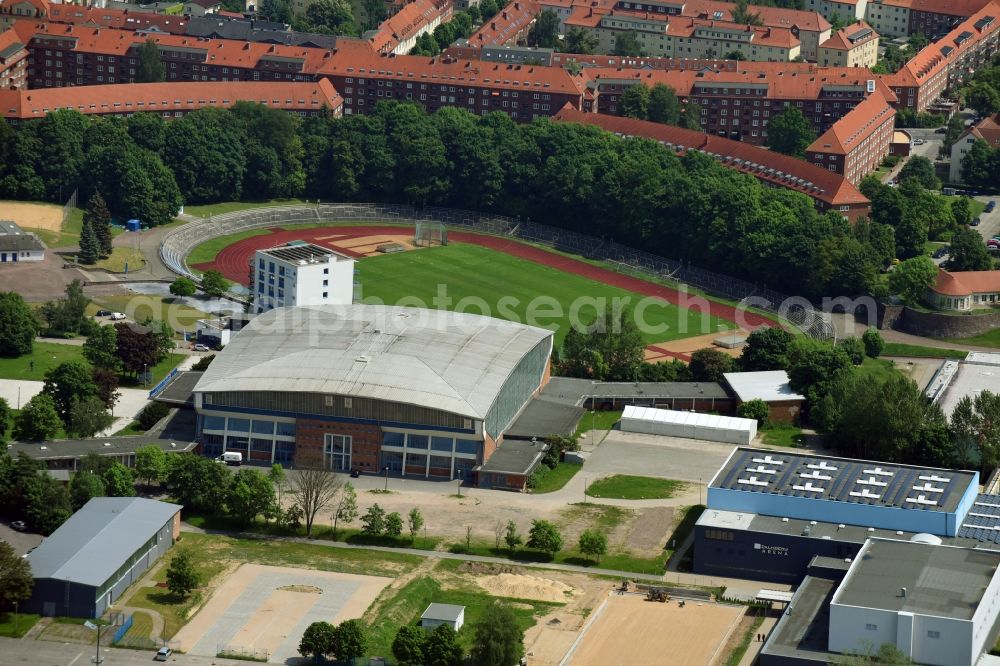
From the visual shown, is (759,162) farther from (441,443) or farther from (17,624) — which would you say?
(17,624)

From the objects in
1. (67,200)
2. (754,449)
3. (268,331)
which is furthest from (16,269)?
(754,449)

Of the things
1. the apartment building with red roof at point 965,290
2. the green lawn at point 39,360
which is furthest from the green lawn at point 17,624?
the apartment building with red roof at point 965,290

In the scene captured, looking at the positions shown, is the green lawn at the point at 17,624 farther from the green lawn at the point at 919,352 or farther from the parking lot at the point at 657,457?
the green lawn at the point at 919,352

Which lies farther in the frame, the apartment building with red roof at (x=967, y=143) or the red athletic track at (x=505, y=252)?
the apartment building with red roof at (x=967, y=143)

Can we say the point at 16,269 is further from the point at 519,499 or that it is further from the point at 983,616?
the point at 983,616

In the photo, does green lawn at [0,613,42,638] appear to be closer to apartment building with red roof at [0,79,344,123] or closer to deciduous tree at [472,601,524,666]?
deciduous tree at [472,601,524,666]

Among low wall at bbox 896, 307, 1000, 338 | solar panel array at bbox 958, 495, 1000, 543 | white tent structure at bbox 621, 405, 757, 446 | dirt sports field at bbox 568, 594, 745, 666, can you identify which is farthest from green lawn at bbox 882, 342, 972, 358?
dirt sports field at bbox 568, 594, 745, 666

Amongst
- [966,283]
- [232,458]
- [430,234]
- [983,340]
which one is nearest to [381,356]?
[232,458]
